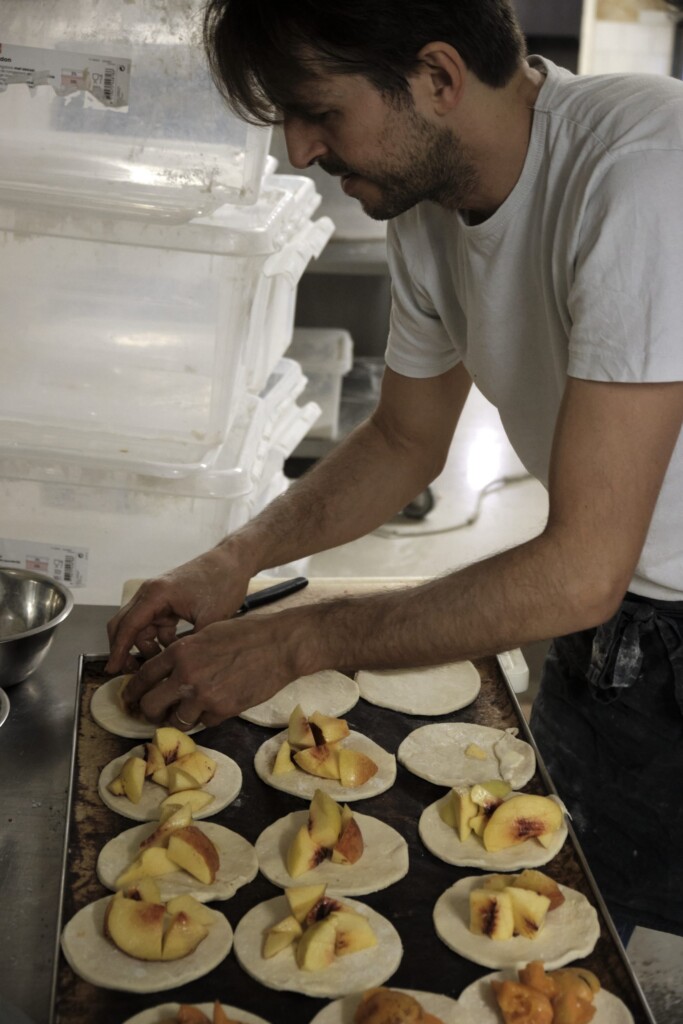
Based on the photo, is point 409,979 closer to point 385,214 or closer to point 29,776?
point 29,776

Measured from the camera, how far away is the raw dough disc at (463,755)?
1.51 m

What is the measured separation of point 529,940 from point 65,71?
167 cm

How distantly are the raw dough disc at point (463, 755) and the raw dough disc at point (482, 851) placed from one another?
88 millimetres

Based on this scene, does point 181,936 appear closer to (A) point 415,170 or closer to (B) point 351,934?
(B) point 351,934

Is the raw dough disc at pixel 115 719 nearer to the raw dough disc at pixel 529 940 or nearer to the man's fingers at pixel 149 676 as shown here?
the man's fingers at pixel 149 676

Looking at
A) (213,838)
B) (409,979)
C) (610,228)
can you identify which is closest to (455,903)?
(409,979)

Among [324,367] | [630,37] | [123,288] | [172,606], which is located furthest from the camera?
[630,37]

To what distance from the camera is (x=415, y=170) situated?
4.64 ft

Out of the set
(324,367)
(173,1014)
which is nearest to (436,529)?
(324,367)

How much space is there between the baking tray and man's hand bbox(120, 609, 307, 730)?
10cm

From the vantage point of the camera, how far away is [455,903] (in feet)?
4.27

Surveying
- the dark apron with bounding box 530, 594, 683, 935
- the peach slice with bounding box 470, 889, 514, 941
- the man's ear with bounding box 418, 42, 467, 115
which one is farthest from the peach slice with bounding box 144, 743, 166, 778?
the man's ear with bounding box 418, 42, 467, 115

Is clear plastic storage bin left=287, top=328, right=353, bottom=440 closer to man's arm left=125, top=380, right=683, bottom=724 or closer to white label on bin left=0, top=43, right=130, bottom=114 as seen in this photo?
white label on bin left=0, top=43, right=130, bottom=114

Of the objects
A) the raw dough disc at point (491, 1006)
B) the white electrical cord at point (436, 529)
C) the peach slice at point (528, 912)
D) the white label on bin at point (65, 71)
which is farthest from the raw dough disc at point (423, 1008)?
the white electrical cord at point (436, 529)
